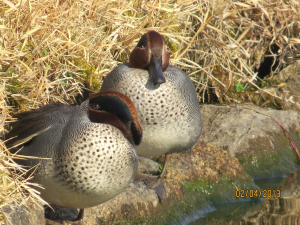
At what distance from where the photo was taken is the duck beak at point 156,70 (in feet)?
12.2

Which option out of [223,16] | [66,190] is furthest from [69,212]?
[223,16]

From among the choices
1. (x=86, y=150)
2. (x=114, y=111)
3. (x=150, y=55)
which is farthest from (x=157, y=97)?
(x=86, y=150)

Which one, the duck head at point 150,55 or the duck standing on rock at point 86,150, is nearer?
the duck standing on rock at point 86,150

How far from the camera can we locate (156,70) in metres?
3.82

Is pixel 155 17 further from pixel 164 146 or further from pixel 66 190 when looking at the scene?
pixel 66 190

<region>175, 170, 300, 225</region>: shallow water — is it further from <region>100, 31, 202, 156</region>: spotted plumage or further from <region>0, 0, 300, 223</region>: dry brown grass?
<region>0, 0, 300, 223</region>: dry brown grass

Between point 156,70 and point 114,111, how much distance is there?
839 millimetres

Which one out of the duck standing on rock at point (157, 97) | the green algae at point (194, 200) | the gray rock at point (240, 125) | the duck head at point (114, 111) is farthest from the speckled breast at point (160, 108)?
the gray rock at point (240, 125)

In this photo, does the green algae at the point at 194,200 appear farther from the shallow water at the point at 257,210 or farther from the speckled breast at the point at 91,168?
the speckled breast at the point at 91,168

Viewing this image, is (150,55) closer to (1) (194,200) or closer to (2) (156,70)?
(2) (156,70)

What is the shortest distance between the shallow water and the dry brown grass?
1.34 metres
